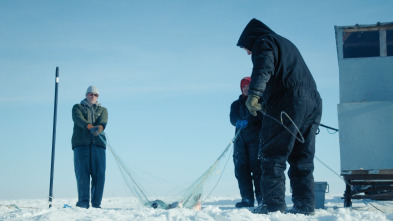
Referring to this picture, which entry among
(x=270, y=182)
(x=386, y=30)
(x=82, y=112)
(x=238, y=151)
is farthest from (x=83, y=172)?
(x=386, y=30)

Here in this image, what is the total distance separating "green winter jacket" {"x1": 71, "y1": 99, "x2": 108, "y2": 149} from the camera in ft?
23.8

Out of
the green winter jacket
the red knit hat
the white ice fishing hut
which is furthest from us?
the white ice fishing hut

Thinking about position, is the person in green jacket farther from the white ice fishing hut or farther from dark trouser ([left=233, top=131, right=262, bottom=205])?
the white ice fishing hut

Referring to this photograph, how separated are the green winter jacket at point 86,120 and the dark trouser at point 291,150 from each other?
3573mm

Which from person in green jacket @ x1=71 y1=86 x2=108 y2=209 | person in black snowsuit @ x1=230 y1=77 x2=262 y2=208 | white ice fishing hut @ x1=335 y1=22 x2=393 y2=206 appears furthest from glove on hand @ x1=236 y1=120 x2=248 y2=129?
white ice fishing hut @ x1=335 y1=22 x2=393 y2=206

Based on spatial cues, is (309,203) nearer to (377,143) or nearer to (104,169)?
Result: (104,169)

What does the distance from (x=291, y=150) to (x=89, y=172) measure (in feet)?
12.7

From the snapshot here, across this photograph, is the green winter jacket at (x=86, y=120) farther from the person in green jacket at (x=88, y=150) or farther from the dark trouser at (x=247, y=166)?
the dark trouser at (x=247, y=166)

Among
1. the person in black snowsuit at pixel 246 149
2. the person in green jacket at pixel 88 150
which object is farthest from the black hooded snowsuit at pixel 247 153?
the person in green jacket at pixel 88 150

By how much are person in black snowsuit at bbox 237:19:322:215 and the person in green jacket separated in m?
3.49

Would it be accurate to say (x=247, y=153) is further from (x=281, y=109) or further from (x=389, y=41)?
(x=389, y=41)

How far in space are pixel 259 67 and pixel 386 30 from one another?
7.15 m

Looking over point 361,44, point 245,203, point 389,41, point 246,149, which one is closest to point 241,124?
point 246,149

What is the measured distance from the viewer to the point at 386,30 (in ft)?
33.7
